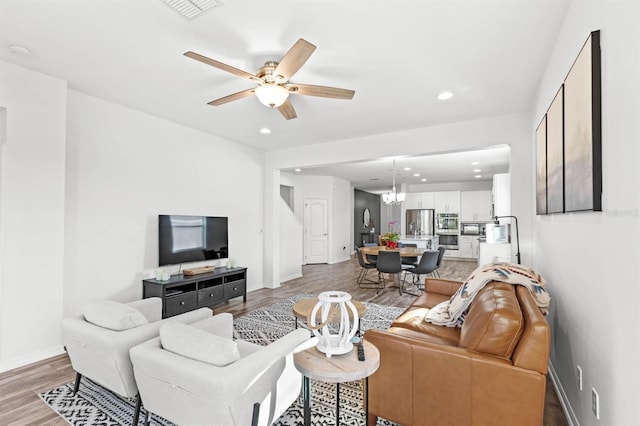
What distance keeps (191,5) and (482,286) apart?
113 inches

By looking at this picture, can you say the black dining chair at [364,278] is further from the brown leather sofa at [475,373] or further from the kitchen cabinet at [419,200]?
the kitchen cabinet at [419,200]

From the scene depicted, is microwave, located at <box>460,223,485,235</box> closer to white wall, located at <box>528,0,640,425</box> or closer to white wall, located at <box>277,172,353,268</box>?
white wall, located at <box>277,172,353,268</box>

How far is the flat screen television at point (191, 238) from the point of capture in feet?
14.0

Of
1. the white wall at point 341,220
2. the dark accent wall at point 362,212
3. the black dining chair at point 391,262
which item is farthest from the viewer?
the dark accent wall at point 362,212

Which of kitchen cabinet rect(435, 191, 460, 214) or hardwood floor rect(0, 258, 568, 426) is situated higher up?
kitchen cabinet rect(435, 191, 460, 214)

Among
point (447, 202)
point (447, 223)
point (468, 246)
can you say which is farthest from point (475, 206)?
point (468, 246)

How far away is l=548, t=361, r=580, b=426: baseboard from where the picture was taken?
78.3 inches

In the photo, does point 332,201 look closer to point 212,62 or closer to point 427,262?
point 427,262

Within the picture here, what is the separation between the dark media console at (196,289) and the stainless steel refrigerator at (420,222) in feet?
24.1

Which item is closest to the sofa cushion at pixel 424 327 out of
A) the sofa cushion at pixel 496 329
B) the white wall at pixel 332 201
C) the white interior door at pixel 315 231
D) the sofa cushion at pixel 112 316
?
the sofa cushion at pixel 496 329

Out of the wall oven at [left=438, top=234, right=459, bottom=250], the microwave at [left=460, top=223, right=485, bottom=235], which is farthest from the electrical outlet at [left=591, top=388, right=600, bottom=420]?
the wall oven at [left=438, top=234, right=459, bottom=250]

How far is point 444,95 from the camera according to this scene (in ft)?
11.5

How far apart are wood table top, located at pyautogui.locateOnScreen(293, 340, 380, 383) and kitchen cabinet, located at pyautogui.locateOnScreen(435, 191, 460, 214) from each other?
31.8 ft

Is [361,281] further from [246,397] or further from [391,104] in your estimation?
[246,397]
